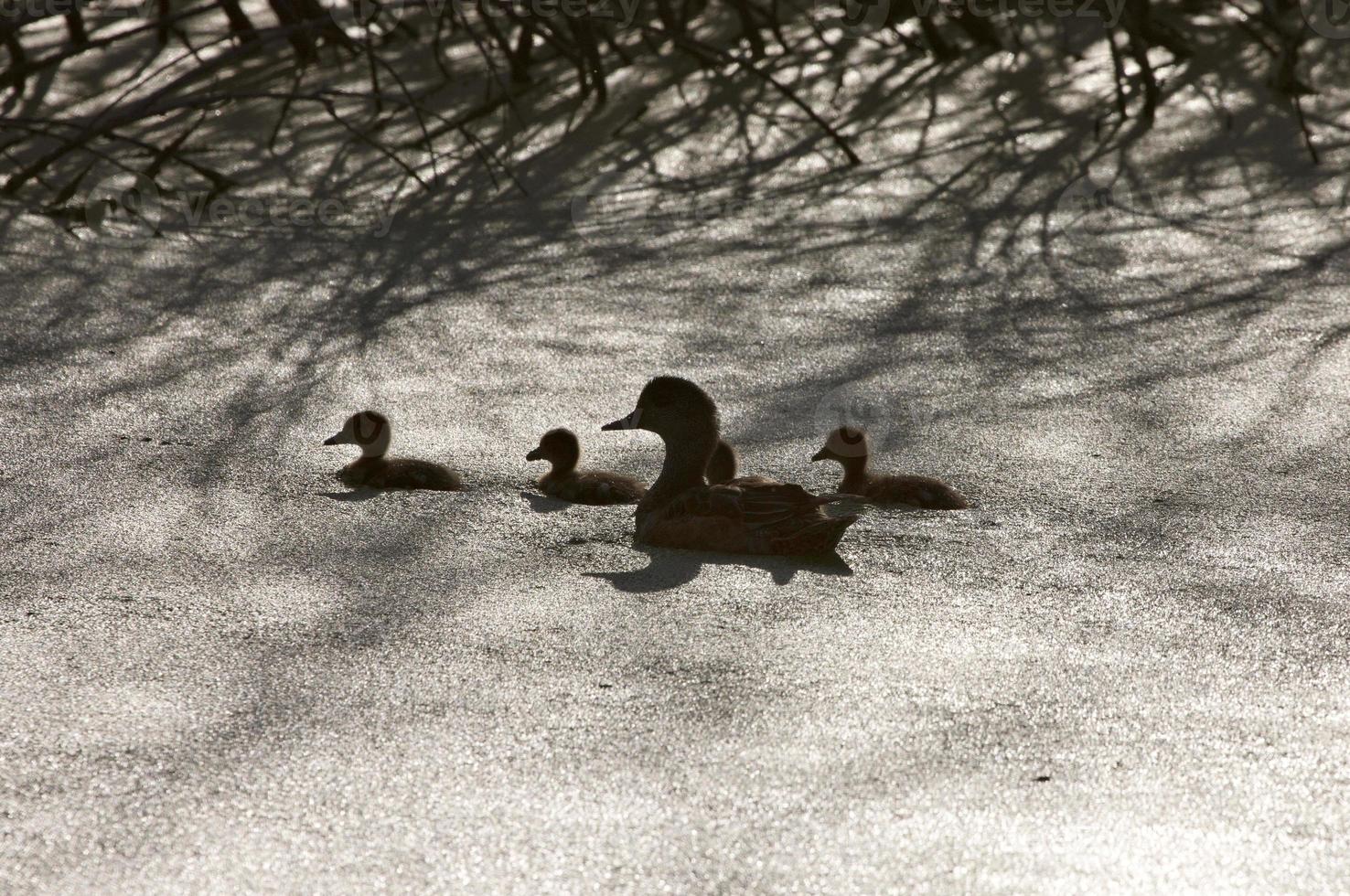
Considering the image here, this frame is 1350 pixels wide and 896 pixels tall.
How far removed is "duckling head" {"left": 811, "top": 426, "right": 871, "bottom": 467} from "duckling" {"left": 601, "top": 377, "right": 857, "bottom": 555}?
26 cm

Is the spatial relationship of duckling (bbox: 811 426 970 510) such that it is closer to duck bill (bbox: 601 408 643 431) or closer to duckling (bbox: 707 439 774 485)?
duckling (bbox: 707 439 774 485)

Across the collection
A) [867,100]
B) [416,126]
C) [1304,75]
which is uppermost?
[416,126]

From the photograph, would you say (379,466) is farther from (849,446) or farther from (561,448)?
(849,446)

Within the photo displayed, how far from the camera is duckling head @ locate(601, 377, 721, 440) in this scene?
349 cm

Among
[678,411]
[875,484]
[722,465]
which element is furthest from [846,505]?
[678,411]

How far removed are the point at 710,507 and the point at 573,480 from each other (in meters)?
0.44

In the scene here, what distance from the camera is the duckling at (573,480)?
3576mm

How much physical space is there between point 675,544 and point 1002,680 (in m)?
0.87

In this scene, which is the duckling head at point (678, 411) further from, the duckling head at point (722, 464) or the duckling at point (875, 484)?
the duckling at point (875, 484)

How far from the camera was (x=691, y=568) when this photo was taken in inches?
125

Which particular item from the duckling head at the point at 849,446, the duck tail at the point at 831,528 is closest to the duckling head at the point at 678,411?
the duckling head at the point at 849,446

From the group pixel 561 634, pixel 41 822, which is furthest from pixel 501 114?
pixel 41 822

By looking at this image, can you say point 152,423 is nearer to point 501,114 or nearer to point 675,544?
point 675,544

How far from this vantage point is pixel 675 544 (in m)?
3.30
